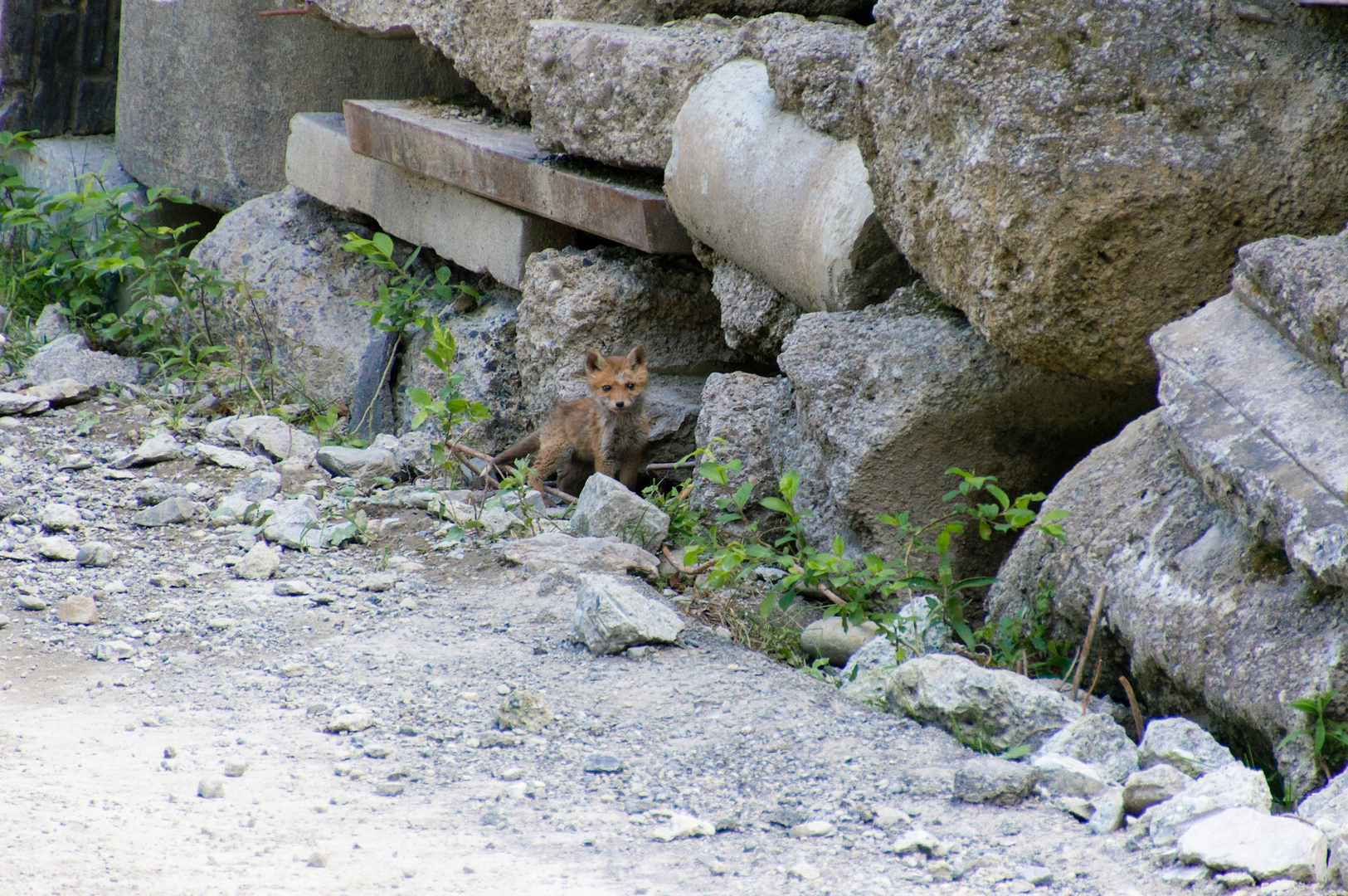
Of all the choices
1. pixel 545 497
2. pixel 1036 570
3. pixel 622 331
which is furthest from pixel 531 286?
pixel 1036 570

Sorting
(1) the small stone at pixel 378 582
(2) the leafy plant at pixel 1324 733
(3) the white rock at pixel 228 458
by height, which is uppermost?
(2) the leafy plant at pixel 1324 733

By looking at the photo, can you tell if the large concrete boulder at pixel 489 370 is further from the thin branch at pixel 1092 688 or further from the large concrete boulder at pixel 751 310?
the thin branch at pixel 1092 688

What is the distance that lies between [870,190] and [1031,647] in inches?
58.2

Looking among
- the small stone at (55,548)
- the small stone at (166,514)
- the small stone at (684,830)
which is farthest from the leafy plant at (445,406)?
the small stone at (684,830)

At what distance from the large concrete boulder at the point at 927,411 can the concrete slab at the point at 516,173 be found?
125 cm

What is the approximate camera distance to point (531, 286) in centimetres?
532

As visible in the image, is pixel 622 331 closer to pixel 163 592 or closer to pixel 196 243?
pixel 163 592

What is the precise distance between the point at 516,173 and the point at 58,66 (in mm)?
4618

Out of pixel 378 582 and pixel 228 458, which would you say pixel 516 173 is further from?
pixel 378 582

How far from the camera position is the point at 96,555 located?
384 centimetres

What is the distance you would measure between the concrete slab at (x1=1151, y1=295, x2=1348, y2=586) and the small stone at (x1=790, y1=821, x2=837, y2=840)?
1047 mm

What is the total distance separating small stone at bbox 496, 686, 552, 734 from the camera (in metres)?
2.74

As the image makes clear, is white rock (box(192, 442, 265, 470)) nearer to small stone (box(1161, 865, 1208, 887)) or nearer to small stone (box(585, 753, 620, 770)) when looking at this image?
small stone (box(585, 753, 620, 770))

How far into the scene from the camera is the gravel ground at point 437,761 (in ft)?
6.85
